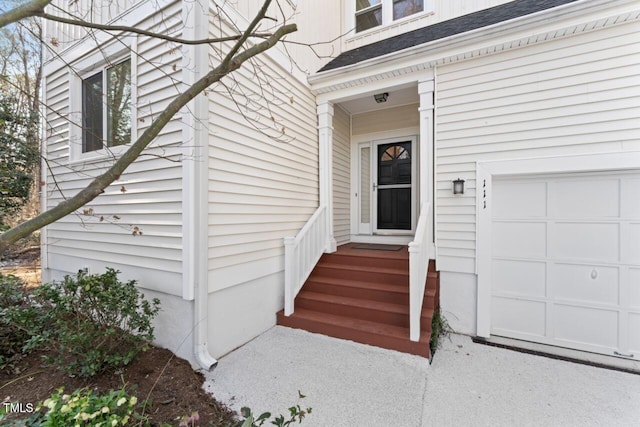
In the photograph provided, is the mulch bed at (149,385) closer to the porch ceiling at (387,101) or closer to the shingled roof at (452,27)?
the porch ceiling at (387,101)

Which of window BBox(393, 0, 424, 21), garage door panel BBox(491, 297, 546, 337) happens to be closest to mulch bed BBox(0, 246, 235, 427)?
garage door panel BBox(491, 297, 546, 337)

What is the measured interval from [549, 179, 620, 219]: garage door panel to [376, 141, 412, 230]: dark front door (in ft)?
6.86

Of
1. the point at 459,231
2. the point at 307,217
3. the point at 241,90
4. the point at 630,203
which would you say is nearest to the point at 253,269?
the point at 307,217

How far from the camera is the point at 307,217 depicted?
13.8 feet

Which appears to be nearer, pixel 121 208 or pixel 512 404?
pixel 512 404

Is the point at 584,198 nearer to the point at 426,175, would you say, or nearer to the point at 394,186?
the point at 426,175

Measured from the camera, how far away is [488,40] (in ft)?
10.6

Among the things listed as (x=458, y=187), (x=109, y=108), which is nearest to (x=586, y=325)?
(x=458, y=187)

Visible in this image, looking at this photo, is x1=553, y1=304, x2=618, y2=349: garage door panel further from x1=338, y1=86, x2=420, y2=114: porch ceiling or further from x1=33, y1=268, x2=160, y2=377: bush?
x1=33, y1=268, x2=160, y2=377: bush

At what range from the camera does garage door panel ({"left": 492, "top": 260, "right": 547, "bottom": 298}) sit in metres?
3.25

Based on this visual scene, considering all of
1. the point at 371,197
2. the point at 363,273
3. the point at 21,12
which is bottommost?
the point at 363,273

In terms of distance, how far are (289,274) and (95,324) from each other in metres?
1.95

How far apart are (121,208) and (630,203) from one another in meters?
5.60

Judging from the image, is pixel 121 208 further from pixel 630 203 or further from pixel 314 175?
pixel 630 203
